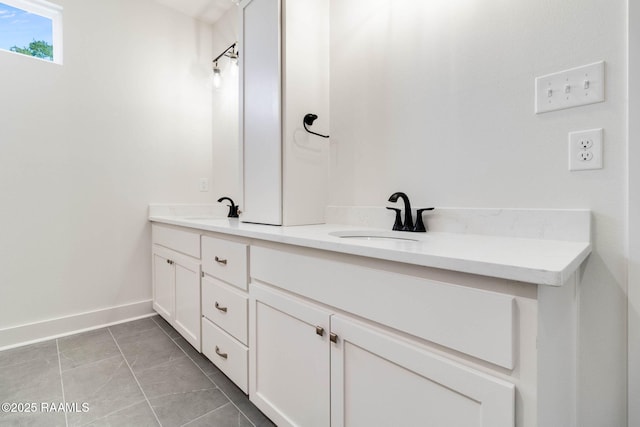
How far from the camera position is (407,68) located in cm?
128

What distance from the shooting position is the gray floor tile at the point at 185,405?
1223 millimetres

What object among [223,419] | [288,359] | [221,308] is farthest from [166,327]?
[288,359]

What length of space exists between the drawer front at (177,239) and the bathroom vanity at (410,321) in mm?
308

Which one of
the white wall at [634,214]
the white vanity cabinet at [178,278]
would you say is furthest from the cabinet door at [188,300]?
the white wall at [634,214]

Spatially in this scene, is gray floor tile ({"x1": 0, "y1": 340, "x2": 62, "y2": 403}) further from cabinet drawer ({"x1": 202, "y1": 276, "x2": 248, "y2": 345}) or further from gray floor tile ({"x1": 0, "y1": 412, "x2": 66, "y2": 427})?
cabinet drawer ({"x1": 202, "y1": 276, "x2": 248, "y2": 345})

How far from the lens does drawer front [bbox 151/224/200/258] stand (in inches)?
65.5

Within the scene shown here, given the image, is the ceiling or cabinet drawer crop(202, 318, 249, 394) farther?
the ceiling

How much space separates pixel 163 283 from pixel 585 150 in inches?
92.5

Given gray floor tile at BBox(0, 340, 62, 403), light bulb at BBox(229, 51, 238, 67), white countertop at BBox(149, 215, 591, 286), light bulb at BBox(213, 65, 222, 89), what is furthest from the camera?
light bulb at BBox(213, 65, 222, 89)

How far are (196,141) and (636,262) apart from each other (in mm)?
2710

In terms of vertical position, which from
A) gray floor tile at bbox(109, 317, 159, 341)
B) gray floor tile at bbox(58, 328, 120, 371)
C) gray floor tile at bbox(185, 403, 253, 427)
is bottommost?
gray floor tile at bbox(185, 403, 253, 427)

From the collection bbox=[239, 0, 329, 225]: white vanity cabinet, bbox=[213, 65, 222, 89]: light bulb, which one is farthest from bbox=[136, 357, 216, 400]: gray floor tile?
bbox=[213, 65, 222, 89]: light bulb

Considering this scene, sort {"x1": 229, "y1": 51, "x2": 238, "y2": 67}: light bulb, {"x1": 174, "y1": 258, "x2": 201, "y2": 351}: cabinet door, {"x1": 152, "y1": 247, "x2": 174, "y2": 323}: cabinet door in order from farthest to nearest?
{"x1": 229, "y1": 51, "x2": 238, "y2": 67}: light bulb → {"x1": 152, "y1": 247, "x2": 174, "y2": 323}: cabinet door → {"x1": 174, "y1": 258, "x2": 201, "y2": 351}: cabinet door

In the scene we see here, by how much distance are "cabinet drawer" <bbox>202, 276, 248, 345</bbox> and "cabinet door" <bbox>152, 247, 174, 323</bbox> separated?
563mm
